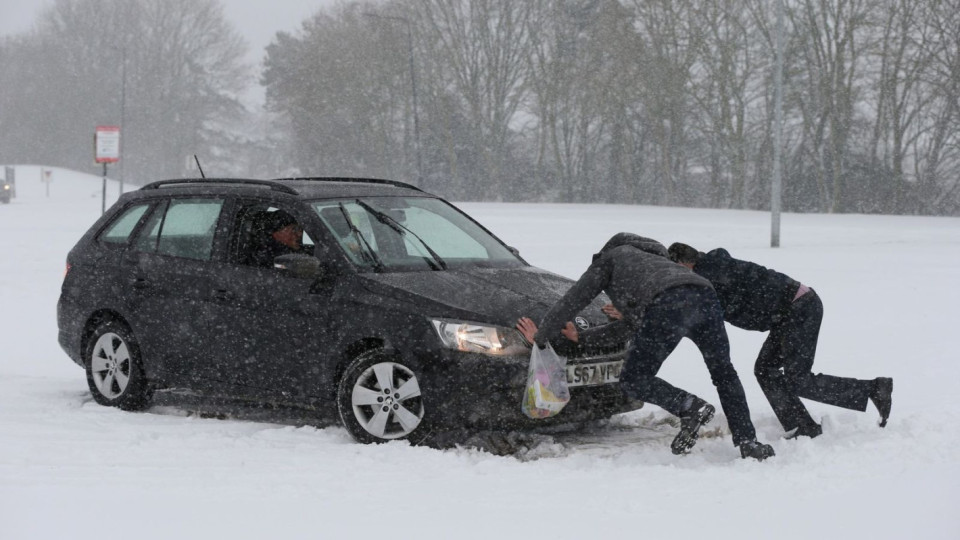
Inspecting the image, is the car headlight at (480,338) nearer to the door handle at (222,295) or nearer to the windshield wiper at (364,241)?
the windshield wiper at (364,241)

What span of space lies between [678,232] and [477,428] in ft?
82.4

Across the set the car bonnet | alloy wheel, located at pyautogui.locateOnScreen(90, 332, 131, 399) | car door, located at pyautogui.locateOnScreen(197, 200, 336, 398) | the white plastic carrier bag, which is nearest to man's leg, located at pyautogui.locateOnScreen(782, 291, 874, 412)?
the car bonnet

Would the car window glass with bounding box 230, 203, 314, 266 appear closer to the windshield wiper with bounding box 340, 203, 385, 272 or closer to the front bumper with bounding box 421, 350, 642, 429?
the windshield wiper with bounding box 340, 203, 385, 272

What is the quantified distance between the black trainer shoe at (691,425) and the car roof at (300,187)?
8.16 feet

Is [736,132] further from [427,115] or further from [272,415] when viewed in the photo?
[272,415]

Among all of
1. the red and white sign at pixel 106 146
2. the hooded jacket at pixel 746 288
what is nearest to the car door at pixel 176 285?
the hooded jacket at pixel 746 288

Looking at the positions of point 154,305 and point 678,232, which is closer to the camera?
point 154,305

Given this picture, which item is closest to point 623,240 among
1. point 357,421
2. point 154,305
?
point 357,421

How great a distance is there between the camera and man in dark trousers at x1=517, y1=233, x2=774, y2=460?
5.89m

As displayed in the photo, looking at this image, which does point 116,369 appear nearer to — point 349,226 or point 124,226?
point 124,226

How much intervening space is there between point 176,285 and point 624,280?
115 inches

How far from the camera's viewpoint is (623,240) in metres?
6.23

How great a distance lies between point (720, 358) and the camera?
6.00m

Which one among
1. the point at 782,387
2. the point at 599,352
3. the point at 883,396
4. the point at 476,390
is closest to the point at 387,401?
the point at 476,390
